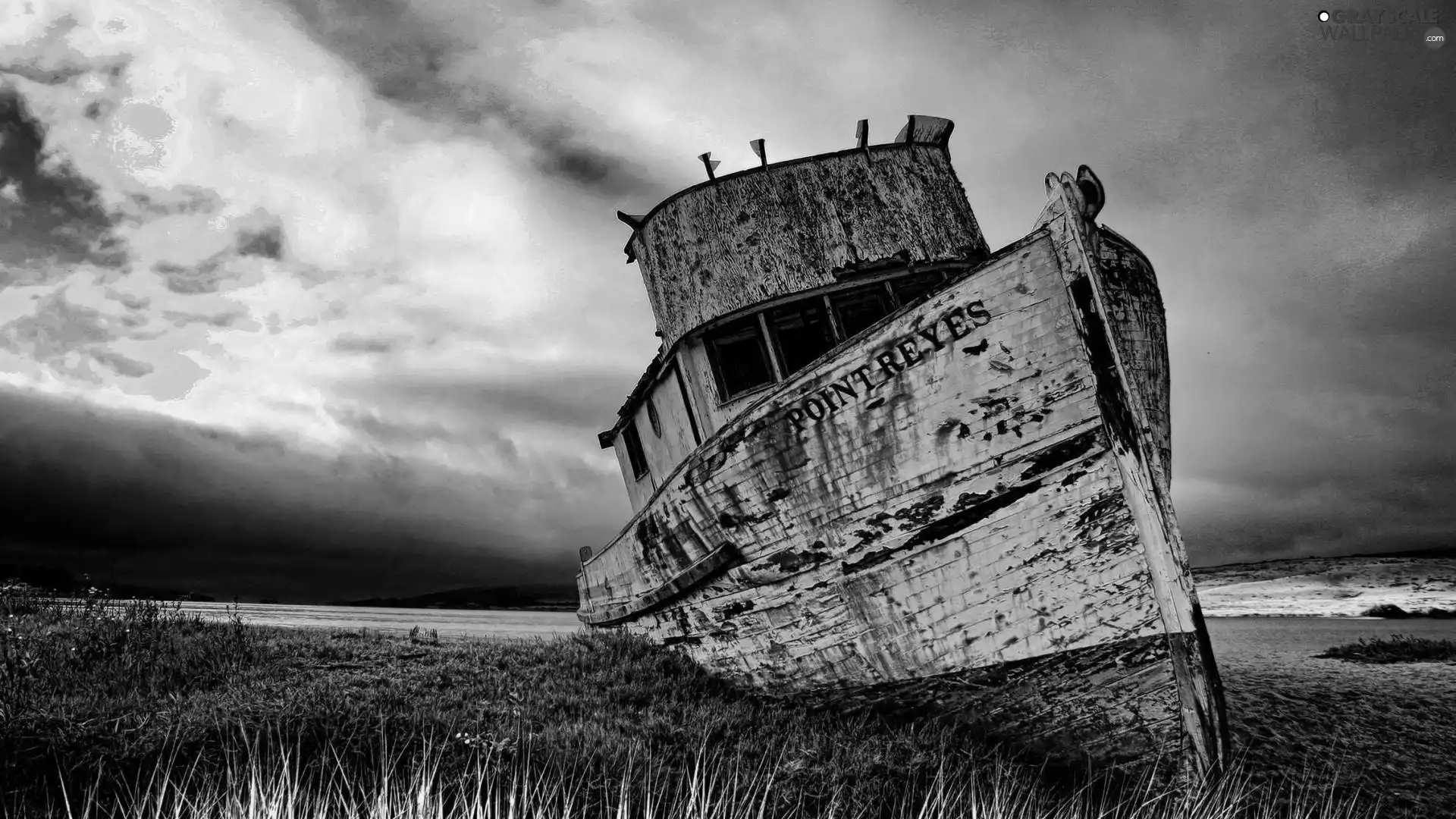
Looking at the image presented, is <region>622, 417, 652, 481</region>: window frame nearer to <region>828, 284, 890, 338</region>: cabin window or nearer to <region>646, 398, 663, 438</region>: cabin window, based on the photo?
<region>646, 398, 663, 438</region>: cabin window

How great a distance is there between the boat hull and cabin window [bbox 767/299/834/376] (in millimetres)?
1629

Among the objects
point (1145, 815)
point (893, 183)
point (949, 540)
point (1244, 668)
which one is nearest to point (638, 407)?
point (893, 183)

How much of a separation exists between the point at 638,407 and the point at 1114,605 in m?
5.46

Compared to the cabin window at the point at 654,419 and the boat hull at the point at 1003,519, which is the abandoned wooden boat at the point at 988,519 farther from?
the cabin window at the point at 654,419

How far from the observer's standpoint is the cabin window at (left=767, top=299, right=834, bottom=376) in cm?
630

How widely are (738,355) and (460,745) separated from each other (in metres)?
3.87

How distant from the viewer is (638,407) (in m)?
8.35

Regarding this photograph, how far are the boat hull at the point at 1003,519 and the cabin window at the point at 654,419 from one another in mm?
2906

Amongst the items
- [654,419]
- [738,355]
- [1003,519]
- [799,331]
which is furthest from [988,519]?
[654,419]

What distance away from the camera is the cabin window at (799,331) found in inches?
248

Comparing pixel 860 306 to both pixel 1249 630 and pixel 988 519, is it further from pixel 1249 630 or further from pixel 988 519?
pixel 1249 630

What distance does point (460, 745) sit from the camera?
3.67 m

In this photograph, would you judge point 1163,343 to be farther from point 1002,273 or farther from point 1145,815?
point 1145,815

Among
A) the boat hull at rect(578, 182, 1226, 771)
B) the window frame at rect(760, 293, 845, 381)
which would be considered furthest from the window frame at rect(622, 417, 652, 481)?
the boat hull at rect(578, 182, 1226, 771)
